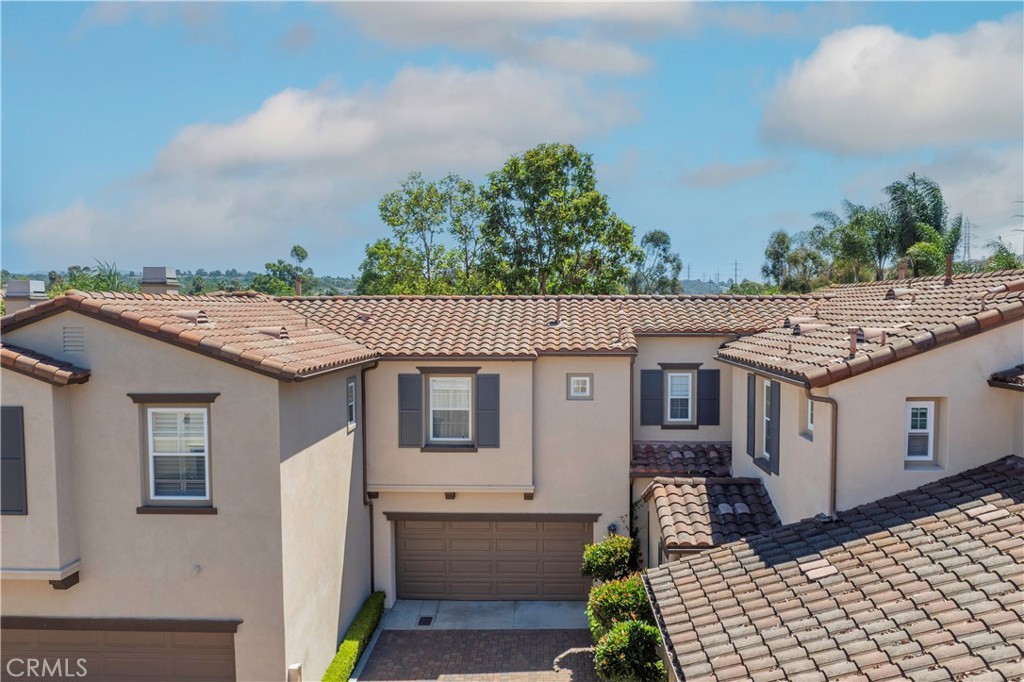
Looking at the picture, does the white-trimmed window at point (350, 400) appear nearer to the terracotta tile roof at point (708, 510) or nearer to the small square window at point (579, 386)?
the small square window at point (579, 386)

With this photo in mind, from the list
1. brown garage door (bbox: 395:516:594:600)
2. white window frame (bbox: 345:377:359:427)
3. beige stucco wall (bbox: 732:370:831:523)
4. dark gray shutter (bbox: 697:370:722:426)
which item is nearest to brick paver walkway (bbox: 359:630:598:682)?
brown garage door (bbox: 395:516:594:600)

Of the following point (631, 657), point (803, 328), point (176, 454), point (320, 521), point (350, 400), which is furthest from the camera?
point (350, 400)

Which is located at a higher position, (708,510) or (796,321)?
(796,321)

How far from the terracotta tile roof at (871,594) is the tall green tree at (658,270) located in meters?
53.1

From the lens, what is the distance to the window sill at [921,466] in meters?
11.1

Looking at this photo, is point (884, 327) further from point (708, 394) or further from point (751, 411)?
point (708, 394)

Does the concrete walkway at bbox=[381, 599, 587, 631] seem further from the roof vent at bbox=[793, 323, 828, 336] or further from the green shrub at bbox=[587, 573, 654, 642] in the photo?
the roof vent at bbox=[793, 323, 828, 336]

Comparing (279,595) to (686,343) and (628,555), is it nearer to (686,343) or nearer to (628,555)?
(628,555)

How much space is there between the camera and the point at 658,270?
6581 cm

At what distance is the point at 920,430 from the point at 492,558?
974 cm

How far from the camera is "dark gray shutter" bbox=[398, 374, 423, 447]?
16219 millimetres

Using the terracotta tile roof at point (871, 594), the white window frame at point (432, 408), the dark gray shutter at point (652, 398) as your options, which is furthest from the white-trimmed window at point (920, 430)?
the white window frame at point (432, 408)

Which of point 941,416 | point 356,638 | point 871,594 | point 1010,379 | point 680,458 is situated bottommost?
point 356,638

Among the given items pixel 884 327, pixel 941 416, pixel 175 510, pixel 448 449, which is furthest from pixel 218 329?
pixel 941 416
